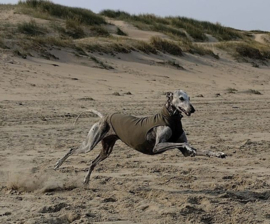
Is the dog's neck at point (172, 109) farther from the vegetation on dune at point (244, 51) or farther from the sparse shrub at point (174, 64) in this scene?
the vegetation on dune at point (244, 51)

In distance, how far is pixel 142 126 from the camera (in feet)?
20.9

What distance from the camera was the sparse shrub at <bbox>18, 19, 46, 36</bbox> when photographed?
893 inches

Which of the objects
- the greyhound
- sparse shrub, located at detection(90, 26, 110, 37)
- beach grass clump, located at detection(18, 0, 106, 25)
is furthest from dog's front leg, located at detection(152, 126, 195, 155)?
beach grass clump, located at detection(18, 0, 106, 25)

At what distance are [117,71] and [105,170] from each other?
40.8 feet

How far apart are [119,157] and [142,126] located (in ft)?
7.44

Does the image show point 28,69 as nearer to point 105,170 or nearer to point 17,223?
point 105,170

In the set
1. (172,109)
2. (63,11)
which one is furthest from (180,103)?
(63,11)

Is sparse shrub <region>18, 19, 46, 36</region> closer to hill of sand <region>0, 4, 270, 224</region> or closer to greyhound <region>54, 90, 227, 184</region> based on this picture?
hill of sand <region>0, 4, 270, 224</region>

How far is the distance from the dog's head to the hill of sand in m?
0.95

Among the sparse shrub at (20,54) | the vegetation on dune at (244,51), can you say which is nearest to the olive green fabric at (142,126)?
the sparse shrub at (20,54)

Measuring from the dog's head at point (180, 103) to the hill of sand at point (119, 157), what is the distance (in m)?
0.95

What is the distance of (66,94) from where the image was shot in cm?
1488

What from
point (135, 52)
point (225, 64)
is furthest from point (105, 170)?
point (225, 64)

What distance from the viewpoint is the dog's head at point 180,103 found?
6.04 m
